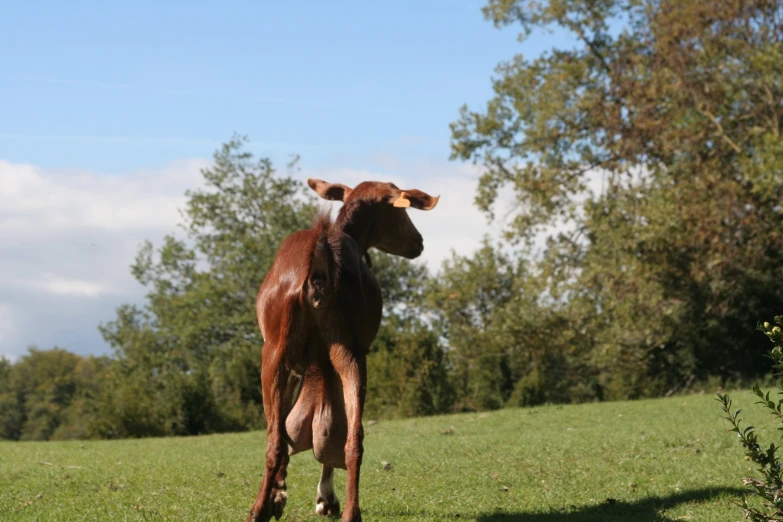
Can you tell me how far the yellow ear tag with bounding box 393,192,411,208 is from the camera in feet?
24.3

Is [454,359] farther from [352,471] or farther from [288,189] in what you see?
[352,471]

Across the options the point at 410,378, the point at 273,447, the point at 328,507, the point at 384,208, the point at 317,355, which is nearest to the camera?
the point at 273,447

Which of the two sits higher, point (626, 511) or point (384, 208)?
point (384, 208)

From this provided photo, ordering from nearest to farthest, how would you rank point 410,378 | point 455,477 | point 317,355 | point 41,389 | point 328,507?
point 317,355, point 328,507, point 455,477, point 410,378, point 41,389

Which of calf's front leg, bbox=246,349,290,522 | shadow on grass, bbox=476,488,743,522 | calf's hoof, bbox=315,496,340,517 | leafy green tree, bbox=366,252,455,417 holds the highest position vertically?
leafy green tree, bbox=366,252,455,417

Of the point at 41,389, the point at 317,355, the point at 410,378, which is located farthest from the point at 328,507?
the point at 41,389

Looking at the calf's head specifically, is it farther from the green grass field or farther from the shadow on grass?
the shadow on grass

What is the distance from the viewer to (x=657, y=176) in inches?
974

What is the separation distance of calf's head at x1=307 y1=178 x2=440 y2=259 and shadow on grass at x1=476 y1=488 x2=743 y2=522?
8.32ft

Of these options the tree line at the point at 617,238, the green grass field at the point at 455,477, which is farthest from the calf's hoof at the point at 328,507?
the tree line at the point at 617,238

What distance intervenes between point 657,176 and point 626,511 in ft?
60.4

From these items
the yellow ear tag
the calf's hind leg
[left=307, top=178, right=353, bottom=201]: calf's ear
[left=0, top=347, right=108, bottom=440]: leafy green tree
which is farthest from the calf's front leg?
[left=0, top=347, right=108, bottom=440]: leafy green tree

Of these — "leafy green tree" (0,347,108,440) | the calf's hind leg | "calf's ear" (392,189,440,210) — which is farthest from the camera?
"leafy green tree" (0,347,108,440)

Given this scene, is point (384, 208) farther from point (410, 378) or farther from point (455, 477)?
point (410, 378)
